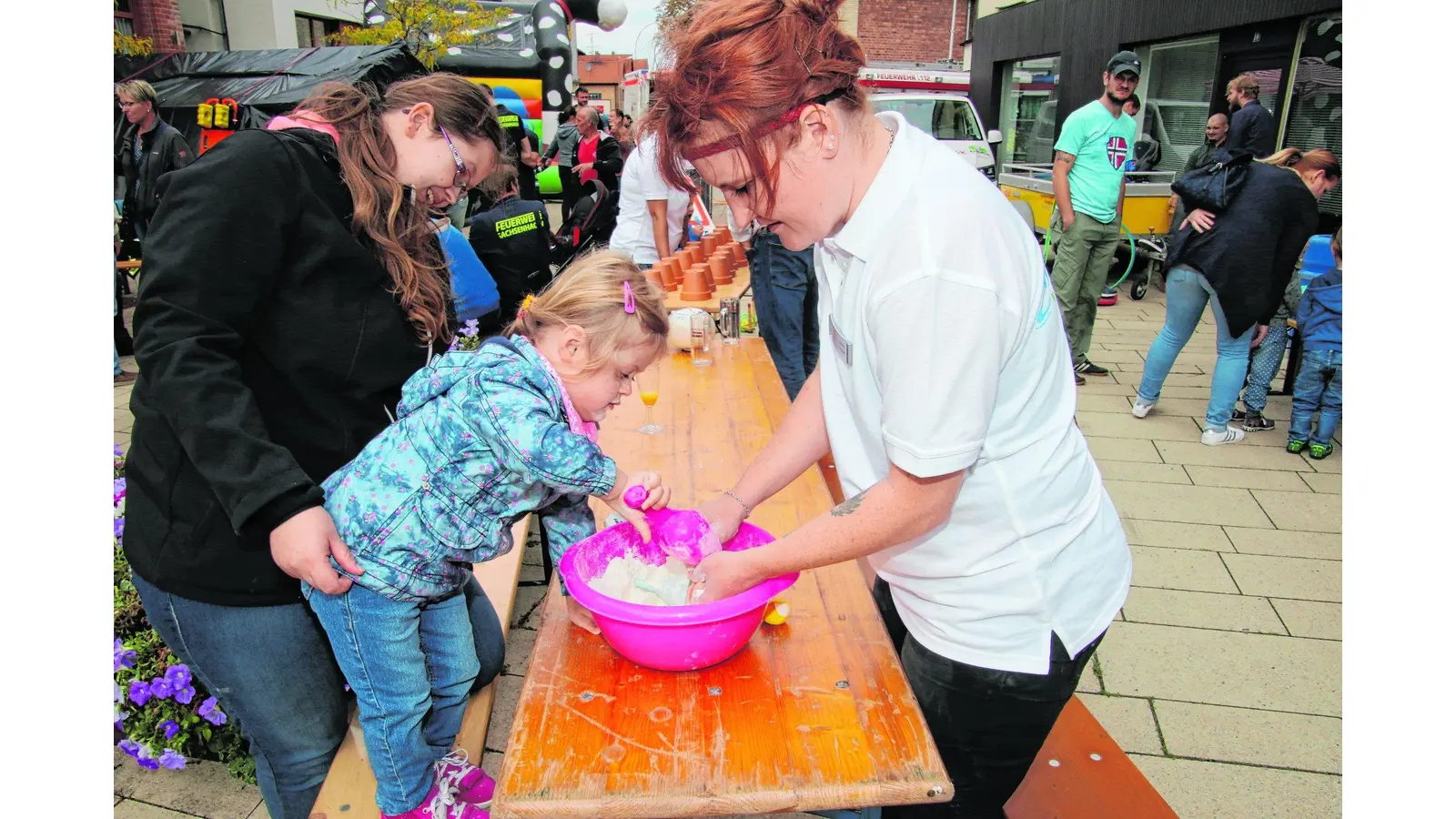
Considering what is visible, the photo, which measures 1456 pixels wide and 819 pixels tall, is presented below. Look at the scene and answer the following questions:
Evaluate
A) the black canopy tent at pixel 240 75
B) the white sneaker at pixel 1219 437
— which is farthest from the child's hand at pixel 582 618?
the black canopy tent at pixel 240 75

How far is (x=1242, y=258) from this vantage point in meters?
4.55

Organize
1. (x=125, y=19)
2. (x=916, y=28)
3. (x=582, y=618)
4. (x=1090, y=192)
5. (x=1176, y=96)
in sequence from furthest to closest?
(x=916, y=28) → (x=125, y=19) → (x=1176, y=96) → (x=1090, y=192) → (x=582, y=618)

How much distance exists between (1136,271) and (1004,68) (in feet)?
29.2

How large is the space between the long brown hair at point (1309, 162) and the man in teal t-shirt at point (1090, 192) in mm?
1007

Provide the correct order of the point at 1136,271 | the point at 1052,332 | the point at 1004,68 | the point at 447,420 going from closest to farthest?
the point at 1052,332
the point at 447,420
the point at 1136,271
the point at 1004,68

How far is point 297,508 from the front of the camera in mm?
1328

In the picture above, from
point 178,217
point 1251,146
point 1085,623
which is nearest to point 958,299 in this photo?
point 1085,623

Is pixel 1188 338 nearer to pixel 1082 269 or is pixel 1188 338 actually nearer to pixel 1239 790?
pixel 1082 269

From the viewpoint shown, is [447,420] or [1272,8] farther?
[1272,8]

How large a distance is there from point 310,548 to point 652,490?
571mm

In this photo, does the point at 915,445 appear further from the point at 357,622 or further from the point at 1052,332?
the point at 357,622

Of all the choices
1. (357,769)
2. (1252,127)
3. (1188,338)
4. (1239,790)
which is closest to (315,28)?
(1252,127)

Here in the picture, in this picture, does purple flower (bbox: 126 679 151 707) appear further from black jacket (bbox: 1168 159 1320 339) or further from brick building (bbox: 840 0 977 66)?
brick building (bbox: 840 0 977 66)

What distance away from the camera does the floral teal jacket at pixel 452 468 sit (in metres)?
1.46
